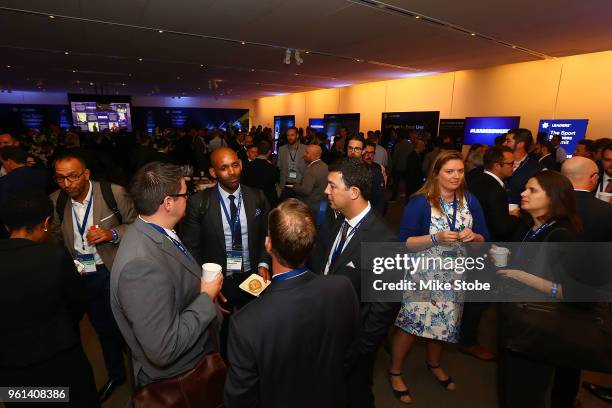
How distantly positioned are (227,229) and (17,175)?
6.84 ft

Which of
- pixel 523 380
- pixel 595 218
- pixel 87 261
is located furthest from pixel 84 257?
pixel 595 218

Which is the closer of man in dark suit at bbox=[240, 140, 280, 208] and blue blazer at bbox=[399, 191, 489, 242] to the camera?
blue blazer at bbox=[399, 191, 489, 242]

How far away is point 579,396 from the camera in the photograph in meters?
2.46

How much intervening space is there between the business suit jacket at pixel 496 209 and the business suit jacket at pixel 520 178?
124 centimetres

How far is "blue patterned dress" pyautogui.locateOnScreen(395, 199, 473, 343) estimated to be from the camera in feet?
7.53

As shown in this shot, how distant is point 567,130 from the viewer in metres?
7.19

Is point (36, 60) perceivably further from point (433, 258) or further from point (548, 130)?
point (548, 130)

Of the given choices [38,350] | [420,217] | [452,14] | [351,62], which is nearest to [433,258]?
[420,217]

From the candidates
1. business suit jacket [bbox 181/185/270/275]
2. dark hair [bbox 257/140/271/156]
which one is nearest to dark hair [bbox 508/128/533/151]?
dark hair [bbox 257/140/271/156]

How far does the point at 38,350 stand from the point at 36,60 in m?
9.00

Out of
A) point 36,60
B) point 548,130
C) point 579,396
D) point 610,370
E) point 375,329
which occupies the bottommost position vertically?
point 579,396

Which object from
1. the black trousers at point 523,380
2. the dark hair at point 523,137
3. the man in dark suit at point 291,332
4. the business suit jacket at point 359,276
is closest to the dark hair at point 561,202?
the black trousers at point 523,380

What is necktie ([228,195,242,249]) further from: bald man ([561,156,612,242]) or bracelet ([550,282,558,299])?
bald man ([561,156,612,242])

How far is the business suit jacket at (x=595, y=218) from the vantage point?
2125mm
